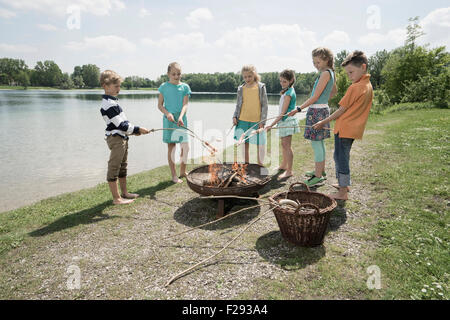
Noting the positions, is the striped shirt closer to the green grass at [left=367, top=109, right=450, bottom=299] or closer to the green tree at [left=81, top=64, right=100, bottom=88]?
the green grass at [left=367, top=109, right=450, bottom=299]

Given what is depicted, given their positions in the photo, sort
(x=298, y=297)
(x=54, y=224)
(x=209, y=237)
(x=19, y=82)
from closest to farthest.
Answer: (x=298, y=297)
(x=209, y=237)
(x=54, y=224)
(x=19, y=82)

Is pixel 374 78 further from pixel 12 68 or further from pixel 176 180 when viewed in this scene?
pixel 12 68

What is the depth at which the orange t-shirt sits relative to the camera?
4133 millimetres

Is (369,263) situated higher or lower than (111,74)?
lower

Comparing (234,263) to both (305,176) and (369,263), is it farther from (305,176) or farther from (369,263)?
(305,176)

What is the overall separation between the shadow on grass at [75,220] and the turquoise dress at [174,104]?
212 centimetres

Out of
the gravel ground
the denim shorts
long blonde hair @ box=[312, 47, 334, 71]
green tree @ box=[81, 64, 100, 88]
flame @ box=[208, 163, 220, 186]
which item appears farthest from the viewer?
green tree @ box=[81, 64, 100, 88]

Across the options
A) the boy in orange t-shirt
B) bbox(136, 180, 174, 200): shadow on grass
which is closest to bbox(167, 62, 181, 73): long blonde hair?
bbox(136, 180, 174, 200): shadow on grass

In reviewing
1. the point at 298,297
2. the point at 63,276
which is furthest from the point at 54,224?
the point at 298,297

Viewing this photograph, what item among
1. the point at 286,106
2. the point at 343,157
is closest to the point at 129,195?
the point at 286,106

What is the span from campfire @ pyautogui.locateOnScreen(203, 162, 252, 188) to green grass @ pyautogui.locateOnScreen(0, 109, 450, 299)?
586 millimetres

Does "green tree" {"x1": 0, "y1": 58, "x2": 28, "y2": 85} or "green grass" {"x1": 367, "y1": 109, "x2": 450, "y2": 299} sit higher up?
"green tree" {"x1": 0, "y1": 58, "x2": 28, "y2": 85}
